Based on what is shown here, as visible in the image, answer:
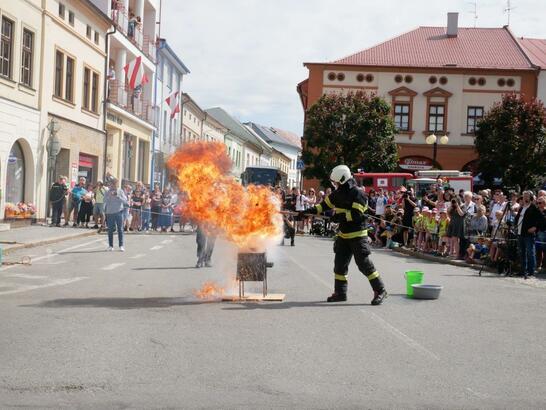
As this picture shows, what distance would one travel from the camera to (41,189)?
28516mm

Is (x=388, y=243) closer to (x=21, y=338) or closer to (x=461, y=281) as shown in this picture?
(x=461, y=281)

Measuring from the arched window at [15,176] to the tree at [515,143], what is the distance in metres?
30.0

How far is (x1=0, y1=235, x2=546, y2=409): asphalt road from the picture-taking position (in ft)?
18.3

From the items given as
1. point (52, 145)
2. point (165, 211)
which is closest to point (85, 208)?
point (52, 145)

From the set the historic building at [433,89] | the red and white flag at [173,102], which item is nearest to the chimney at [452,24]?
the historic building at [433,89]

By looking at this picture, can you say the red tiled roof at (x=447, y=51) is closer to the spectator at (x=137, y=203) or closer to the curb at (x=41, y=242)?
the spectator at (x=137, y=203)

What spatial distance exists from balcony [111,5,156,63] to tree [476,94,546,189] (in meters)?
21.6

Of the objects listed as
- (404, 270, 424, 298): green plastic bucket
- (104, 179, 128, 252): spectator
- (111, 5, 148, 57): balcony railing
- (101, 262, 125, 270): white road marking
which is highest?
(111, 5, 148, 57): balcony railing

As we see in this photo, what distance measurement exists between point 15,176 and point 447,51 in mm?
39470

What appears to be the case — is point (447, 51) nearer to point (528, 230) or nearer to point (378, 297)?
point (528, 230)

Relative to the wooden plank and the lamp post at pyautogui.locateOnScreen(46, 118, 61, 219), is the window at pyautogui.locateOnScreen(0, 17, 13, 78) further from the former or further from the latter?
the wooden plank

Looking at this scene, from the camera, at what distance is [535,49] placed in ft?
195

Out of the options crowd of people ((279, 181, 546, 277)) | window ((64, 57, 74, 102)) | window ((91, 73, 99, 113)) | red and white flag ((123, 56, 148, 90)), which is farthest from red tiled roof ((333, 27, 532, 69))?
crowd of people ((279, 181, 546, 277))

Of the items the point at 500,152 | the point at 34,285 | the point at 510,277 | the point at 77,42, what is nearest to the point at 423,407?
the point at 34,285
